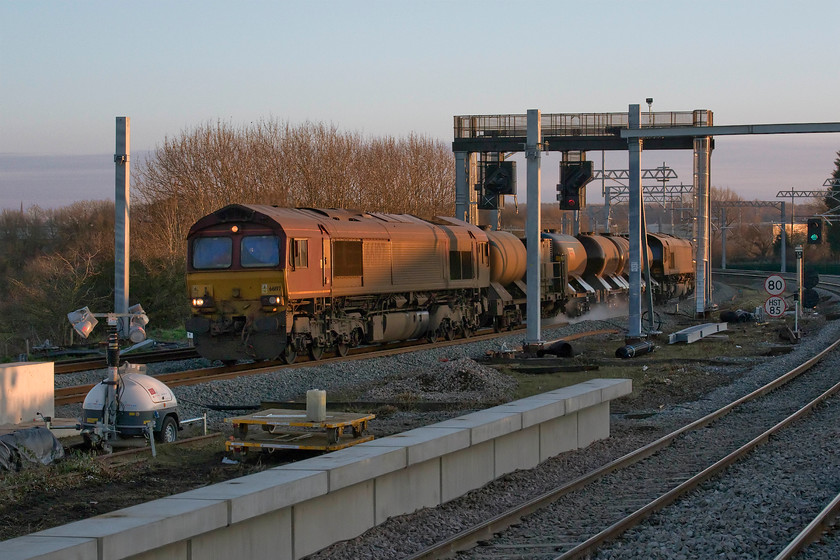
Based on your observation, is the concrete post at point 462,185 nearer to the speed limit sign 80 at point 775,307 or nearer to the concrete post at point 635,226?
the speed limit sign 80 at point 775,307

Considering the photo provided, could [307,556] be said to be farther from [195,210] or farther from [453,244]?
[195,210]

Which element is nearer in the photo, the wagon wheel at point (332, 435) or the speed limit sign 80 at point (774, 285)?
the wagon wheel at point (332, 435)

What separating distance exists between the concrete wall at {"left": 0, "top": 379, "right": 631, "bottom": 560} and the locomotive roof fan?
404 cm

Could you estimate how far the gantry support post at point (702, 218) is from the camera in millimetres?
34906

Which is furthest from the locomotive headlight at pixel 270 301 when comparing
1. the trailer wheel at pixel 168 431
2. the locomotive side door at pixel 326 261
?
the trailer wheel at pixel 168 431

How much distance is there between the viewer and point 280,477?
7.42 m

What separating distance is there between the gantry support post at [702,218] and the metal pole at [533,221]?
1349 centimetres

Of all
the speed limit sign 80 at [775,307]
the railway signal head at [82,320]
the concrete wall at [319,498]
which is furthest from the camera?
the speed limit sign 80 at [775,307]

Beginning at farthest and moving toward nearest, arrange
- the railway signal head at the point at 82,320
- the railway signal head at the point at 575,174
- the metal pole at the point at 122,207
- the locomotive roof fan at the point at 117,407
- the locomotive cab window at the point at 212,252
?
the railway signal head at the point at 575,174
the locomotive cab window at the point at 212,252
the metal pole at the point at 122,207
the railway signal head at the point at 82,320
the locomotive roof fan at the point at 117,407

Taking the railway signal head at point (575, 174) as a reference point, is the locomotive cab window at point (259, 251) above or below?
below

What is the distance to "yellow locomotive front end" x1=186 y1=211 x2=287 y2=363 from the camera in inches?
822

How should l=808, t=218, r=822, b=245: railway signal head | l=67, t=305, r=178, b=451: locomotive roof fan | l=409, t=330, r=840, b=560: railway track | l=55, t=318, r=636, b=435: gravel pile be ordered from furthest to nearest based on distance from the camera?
l=808, t=218, r=822, b=245: railway signal head → l=55, t=318, r=636, b=435: gravel pile → l=67, t=305, r=178, b=451: locomotive roof fan → l=409, t=330, r=840, b=560: railway track

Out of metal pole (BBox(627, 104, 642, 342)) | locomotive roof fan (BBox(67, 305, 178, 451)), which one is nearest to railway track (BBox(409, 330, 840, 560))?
locomotive roof fan (BBox(67, 305, 178, 451))

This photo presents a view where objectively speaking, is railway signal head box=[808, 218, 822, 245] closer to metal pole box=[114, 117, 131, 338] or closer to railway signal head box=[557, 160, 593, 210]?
railway signal head box=[557, 160, 593, 210]
